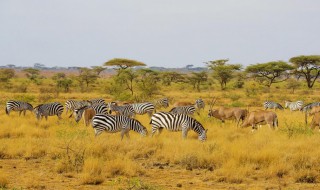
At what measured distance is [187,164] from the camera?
931cm

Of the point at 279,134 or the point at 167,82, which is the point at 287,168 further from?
the point at 167,82

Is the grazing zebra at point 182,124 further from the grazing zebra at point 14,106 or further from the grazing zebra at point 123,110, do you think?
the grazing zebra at point 14,106

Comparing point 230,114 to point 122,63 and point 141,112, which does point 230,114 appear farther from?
point 122,63

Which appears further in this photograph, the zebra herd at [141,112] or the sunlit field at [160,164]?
the zebra herd at [141,112]

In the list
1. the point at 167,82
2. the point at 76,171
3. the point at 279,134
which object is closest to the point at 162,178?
the point at 76,171

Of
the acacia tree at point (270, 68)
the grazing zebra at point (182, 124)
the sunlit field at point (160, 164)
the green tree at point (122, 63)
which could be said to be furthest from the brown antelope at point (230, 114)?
the green tree at point (122, 63)

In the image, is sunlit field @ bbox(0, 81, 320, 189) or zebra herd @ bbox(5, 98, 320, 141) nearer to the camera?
sunlit field @ bbox(0, 81, 320, 189)

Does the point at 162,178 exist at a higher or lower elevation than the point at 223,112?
lower

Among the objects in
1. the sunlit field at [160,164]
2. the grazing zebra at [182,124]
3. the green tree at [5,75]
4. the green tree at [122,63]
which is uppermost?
the green tree at [122,63]

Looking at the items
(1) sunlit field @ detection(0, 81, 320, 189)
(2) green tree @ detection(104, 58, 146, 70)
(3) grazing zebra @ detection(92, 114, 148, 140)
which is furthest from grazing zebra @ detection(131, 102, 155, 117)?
(2) green tree @ detection(104, 58, 146, 70)

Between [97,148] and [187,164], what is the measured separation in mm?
2489

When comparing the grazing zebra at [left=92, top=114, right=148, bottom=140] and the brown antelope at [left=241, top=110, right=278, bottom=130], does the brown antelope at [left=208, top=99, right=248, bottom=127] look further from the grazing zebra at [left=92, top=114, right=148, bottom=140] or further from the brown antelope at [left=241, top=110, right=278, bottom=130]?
the grazing zebra at [left=92, top=114, right=148, bottom=140]

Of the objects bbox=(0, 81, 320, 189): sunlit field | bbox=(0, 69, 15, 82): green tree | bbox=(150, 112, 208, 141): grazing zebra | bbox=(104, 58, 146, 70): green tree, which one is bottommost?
bbox=(0, 81, 320, 189): sunlit field

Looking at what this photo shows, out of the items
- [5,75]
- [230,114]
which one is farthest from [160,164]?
[5,75]
